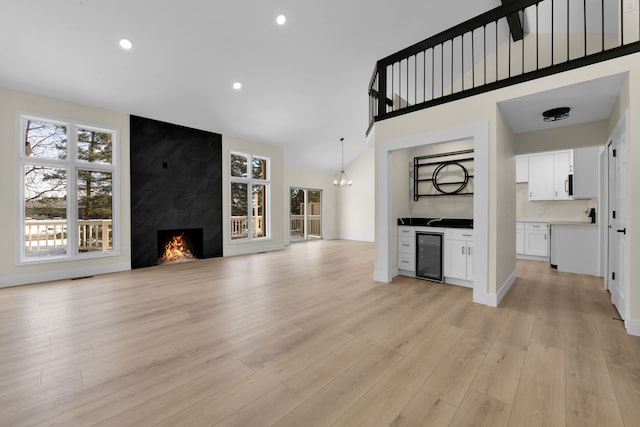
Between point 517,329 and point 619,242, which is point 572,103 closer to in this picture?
point 619,242

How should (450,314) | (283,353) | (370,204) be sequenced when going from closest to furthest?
1. (283,353)
2. (450,314)
3. (370,204)

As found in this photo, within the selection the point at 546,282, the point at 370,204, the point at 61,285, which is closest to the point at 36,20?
the point at 61,285

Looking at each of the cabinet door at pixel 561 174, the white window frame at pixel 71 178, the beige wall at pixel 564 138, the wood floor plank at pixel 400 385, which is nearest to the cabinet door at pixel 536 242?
the cabinet door at pixel 561 174

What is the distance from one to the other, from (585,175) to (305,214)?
761 cm

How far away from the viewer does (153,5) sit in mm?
3309

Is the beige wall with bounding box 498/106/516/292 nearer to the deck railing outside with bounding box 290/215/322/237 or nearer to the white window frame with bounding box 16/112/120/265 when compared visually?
the white window frame with bounding box 16/112/120/265

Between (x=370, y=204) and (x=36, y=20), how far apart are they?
28.1ft

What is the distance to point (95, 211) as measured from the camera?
16.3 ft

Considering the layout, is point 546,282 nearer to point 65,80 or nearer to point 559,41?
point 559,41

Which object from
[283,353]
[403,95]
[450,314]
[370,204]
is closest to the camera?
[283,353]

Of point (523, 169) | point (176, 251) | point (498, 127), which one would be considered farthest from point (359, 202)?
point (498, 127)

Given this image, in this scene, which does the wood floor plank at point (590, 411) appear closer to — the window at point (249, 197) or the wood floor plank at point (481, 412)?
the wood floor plank at point (481, 412)

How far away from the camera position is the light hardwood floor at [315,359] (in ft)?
4.84

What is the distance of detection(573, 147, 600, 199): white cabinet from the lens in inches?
191
